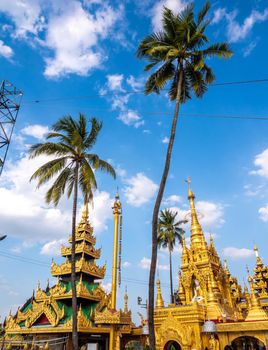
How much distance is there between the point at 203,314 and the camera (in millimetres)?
24219

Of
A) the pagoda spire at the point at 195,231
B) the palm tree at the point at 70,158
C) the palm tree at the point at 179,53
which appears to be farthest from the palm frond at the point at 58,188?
the pagoda spire at the point at 195,231

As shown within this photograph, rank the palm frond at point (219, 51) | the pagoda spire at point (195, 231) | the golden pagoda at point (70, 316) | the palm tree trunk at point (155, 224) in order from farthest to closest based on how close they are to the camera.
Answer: the pagoda spire at point (195, 231) < the golden pagoda at point (70, 316) < the palm frond at point (219, 51) < the palm tree trunk at point (155, 224)

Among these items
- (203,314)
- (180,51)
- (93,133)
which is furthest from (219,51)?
(203,314)

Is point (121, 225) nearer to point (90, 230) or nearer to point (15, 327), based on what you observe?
point (90, 230)

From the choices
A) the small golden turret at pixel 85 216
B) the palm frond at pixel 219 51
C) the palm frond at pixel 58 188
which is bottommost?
the palm frond at pixel 58 188

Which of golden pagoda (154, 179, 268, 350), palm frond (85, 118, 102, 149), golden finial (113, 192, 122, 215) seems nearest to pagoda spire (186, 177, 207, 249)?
golden pagoda (154, 179, 268, 350)

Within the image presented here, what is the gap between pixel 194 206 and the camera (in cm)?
3906

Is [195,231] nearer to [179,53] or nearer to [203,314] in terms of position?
[203,314]

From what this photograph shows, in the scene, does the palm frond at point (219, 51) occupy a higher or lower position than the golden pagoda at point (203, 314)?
higher

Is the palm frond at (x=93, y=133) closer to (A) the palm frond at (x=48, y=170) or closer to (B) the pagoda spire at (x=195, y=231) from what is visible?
(A) the palm frond at (x=48, y=170)

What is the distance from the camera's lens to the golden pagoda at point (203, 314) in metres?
21.7

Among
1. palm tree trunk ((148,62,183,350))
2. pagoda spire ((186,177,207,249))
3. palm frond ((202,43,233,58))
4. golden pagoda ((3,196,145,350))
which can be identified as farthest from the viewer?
pagoda spire ((186,177,207,249))

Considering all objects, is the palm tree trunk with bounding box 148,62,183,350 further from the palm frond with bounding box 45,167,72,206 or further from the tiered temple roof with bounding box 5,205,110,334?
the tiered temple roof with bounding box 5,205,110,334

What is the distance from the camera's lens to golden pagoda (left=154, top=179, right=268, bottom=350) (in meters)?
21.7
